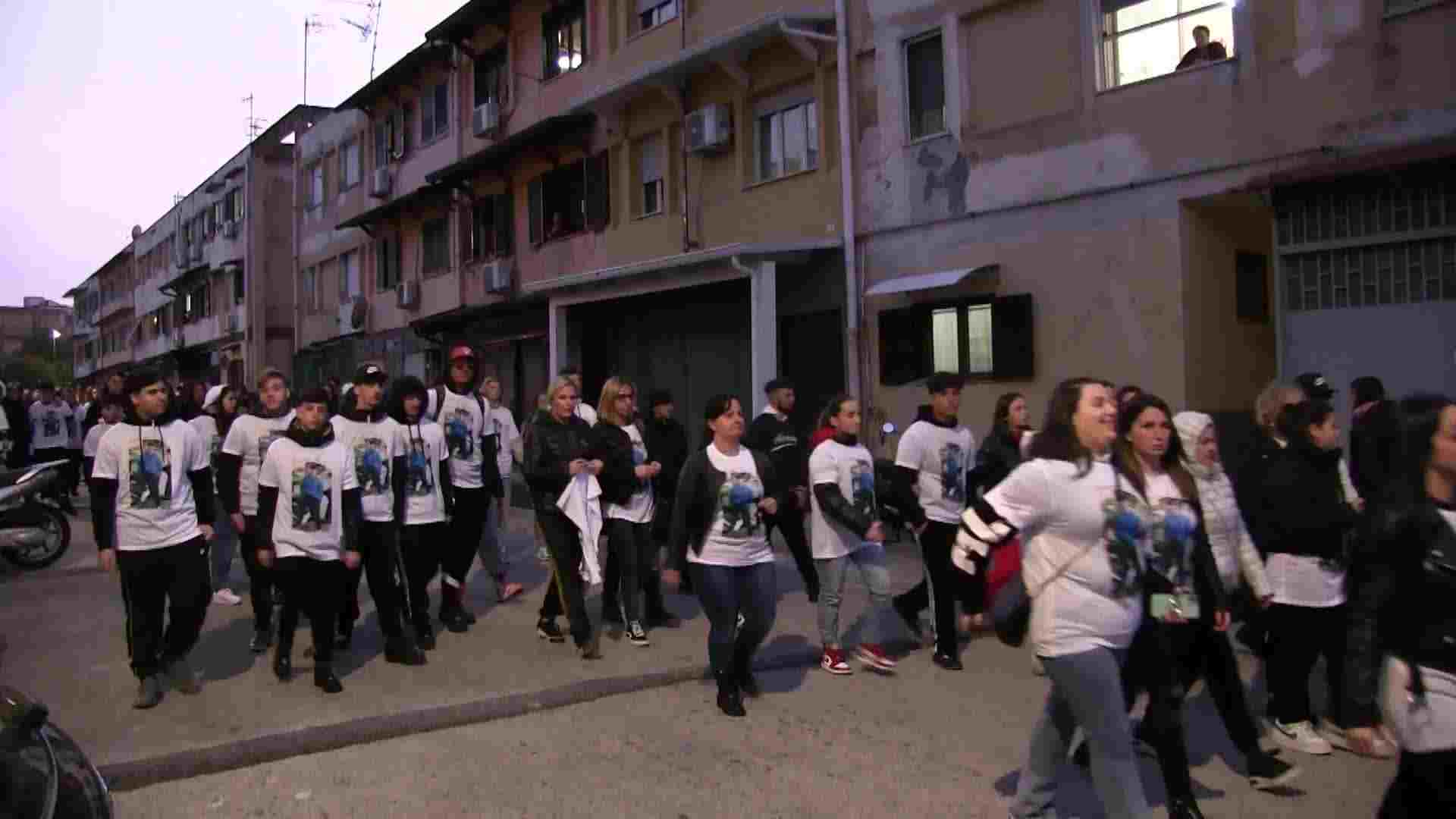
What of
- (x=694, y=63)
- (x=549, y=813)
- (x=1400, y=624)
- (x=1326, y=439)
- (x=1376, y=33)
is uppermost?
(x=694, y=63)

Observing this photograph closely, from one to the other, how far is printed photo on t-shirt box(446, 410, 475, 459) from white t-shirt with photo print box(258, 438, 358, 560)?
2.10 metres

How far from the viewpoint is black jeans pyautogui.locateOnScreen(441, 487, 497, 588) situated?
350 inches

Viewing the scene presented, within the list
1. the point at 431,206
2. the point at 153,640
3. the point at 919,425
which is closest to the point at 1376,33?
the point at 919,425

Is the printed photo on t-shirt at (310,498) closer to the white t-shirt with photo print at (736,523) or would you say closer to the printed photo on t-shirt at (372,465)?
the printed photo on t-shirt at (372,465)

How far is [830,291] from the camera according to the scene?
16484 millimetres

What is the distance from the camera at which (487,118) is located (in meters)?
25.1

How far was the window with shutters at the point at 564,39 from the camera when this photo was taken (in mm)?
22438

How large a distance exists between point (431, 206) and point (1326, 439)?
25.6 meters

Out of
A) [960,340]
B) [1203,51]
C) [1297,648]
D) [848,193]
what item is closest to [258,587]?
[1297,648]

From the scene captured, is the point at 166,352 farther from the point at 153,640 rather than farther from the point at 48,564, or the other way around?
the point at 153,640

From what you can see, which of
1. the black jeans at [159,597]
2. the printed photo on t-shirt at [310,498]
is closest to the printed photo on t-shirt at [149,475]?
the black jeans at [159,597]

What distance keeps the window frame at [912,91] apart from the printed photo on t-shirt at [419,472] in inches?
348

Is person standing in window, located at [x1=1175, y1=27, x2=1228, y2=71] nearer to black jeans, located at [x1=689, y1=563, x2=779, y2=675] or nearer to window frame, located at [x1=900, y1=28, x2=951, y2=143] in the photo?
window frame, located at [x1=900, y1=28, x2=951, y2=143]

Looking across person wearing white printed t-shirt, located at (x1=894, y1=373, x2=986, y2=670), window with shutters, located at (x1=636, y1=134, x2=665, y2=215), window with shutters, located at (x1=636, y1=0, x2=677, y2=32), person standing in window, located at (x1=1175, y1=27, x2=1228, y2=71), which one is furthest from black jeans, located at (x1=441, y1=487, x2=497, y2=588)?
window with shutters, located at (x1=636, y1=0, x2=677, y2=32)
